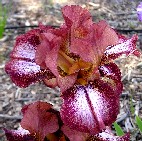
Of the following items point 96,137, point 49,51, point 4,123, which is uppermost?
point 49,51

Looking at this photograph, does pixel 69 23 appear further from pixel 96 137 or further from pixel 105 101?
pixel 96 137

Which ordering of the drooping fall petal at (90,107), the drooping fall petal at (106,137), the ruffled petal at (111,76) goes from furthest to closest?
the drooping fall petal at (106,137) → the ruffled petal at (111,76) → the drooping fall petal at (90,107)

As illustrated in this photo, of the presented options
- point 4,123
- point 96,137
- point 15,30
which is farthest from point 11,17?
point 96,137

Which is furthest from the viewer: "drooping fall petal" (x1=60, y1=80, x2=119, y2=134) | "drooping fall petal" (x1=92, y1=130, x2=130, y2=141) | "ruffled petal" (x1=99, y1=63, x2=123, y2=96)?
"drooping fall petal" (x1=92, y1=130, x2=130, y2=141)

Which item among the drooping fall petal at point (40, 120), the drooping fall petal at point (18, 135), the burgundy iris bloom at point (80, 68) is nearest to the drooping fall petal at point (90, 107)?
the burgundy iris bloom at point (80, 68)

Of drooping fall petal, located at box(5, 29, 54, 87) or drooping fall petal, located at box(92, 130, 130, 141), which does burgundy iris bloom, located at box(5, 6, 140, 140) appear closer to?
drooping fall petal, located at box(5, 29, 54, 87)

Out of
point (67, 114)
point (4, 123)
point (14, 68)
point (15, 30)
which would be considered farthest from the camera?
point (15, 30)

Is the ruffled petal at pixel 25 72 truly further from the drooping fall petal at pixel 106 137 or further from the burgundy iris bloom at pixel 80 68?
the drooping fall petal at pixel 106 137

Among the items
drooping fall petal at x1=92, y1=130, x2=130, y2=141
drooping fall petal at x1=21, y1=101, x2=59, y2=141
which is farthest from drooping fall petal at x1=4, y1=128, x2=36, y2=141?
drooping fall petal at x1=92, y1=130, x2=130, y2=141
